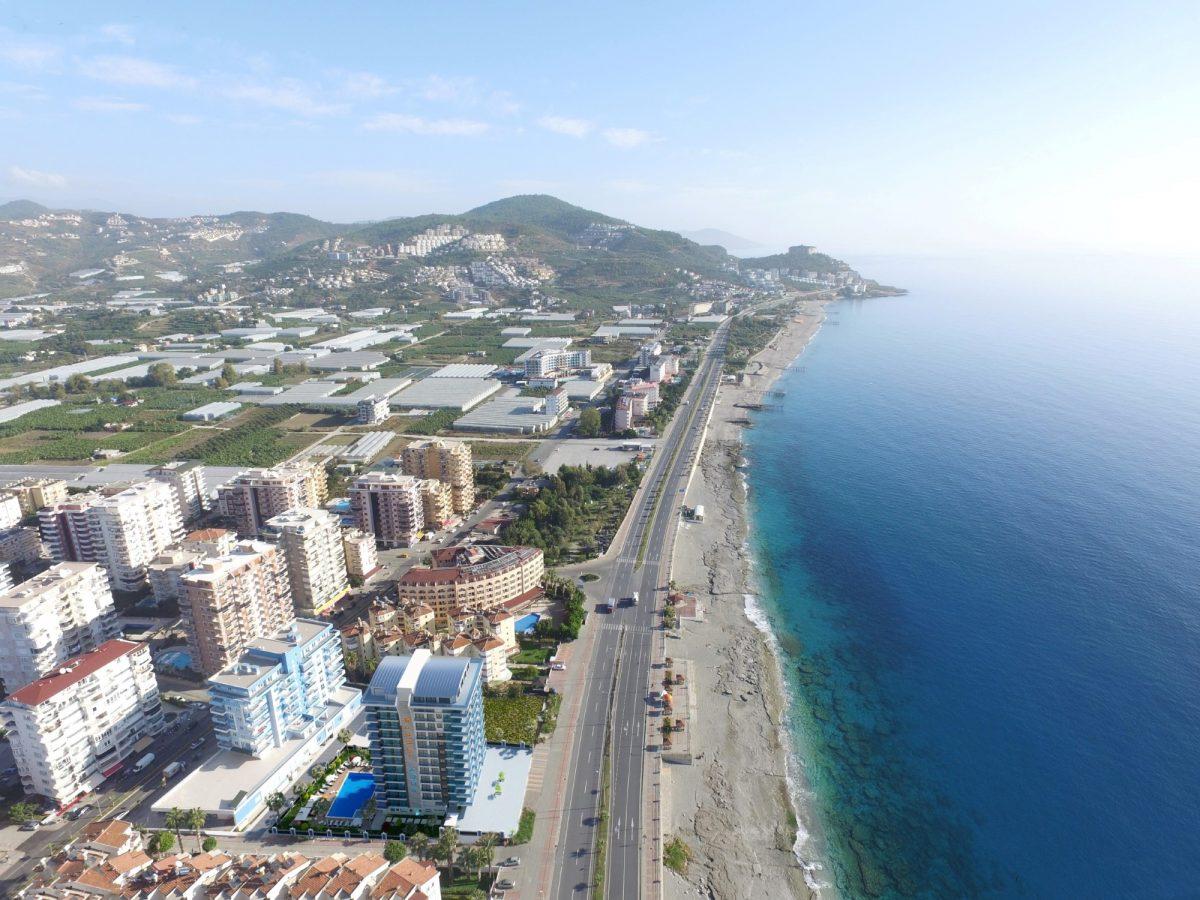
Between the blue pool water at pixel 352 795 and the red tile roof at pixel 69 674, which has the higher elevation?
the red tile roof at pixel 69 674

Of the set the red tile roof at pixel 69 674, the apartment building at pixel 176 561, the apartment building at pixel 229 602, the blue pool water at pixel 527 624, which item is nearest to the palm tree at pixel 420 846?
the apartment building at pixel 229 602

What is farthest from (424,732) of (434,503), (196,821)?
(434,503)

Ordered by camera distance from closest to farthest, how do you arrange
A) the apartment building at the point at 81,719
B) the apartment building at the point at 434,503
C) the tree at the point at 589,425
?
the apartment building at the point at 81,719, the apartment building at the point at 434,503, the tree at the point at 589,425

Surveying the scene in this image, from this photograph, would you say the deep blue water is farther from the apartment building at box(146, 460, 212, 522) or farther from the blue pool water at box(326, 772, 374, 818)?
the apartment building at box(146, 460, 212, 522)

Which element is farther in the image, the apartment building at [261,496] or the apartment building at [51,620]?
the apartment building at [261,496]

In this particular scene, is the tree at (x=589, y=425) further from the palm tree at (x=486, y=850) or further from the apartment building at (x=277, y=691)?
the palm tree at (x=486, y=850)

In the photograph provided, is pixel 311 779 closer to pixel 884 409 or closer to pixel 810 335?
pixel 884 409
